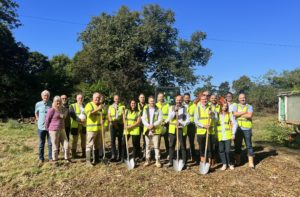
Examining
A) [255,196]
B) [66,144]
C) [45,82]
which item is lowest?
[255,196]

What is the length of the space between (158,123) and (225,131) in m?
1.56

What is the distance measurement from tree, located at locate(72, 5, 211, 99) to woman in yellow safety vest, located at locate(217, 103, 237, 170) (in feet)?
60.5

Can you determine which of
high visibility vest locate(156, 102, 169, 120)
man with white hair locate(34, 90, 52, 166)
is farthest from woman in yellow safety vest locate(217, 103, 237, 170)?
man with white hair locate(34, 90, 52, 166)

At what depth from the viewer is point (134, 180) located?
22.7 feet

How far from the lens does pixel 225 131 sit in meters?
7.65

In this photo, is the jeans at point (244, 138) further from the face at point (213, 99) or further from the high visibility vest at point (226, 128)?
the face at point (213, 99)

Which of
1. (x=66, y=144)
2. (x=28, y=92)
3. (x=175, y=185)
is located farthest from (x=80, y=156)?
(x=28, y=92)

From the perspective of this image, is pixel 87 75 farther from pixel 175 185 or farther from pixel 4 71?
pixel 175 185

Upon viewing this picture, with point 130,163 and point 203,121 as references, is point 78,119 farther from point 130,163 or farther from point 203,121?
point 203,121

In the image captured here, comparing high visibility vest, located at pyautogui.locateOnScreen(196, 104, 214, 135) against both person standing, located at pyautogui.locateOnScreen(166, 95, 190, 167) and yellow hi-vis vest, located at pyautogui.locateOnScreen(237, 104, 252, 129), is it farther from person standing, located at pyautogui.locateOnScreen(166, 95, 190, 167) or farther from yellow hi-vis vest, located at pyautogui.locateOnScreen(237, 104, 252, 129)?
yellow hi-vis vest, located at pyautogui.locateOnScreen(237, 104, 252, 129)

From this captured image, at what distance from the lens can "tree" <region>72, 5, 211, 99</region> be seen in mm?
26047

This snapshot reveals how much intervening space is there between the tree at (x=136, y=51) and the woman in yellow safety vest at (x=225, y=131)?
60.5 ft

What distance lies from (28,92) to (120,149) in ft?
63.2

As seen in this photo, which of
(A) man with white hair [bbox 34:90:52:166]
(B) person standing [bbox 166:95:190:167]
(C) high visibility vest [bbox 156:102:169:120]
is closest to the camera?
(B) person standing [bbox 166:95:190:167]
